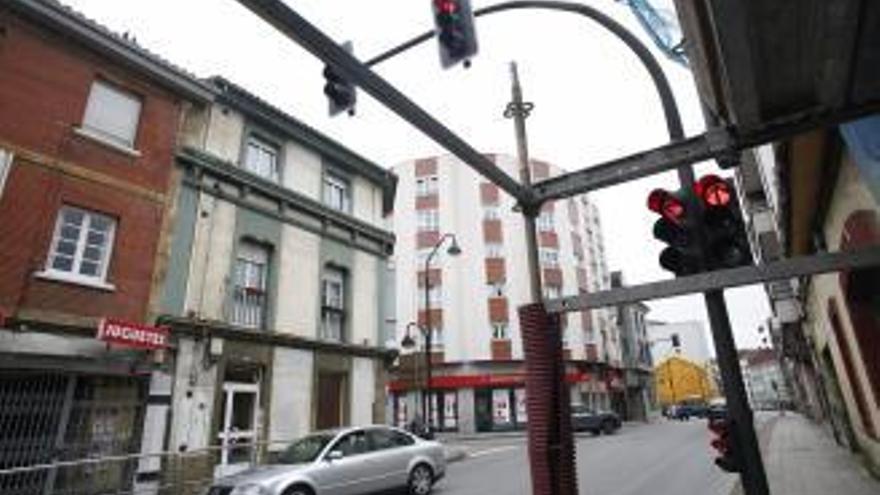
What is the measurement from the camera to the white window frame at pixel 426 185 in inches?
1854

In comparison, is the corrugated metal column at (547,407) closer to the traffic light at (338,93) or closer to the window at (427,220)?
the traffic light at (338,93)

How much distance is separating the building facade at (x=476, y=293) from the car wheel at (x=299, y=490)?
29350mm

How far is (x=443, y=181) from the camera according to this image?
47.0 m

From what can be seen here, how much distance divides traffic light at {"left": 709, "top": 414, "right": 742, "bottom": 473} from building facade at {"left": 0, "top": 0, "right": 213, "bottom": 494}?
10640 mm

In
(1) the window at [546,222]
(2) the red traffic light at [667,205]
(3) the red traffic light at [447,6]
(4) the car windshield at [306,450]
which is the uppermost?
(1) the window at [546,222]

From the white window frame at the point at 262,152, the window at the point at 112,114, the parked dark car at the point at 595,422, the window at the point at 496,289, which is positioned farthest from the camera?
the window at the point at 496,289

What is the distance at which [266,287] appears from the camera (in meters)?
17.1

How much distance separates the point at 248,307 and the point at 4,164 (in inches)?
254

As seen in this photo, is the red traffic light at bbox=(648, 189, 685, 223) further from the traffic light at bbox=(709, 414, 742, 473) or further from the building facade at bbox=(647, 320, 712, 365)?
the building facade at bbox=(647, 320, 712, 365)

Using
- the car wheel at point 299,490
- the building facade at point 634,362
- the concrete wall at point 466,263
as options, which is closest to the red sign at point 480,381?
the concrete wall at point 466,263

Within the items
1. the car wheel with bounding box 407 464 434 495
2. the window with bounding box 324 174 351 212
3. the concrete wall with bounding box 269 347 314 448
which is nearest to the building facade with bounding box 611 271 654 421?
the window with bounding box 324 174 351 212

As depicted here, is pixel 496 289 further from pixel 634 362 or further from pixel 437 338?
pixel 634 362

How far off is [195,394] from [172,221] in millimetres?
4016

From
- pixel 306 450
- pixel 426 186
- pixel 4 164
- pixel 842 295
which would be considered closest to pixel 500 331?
pixel 426 186
